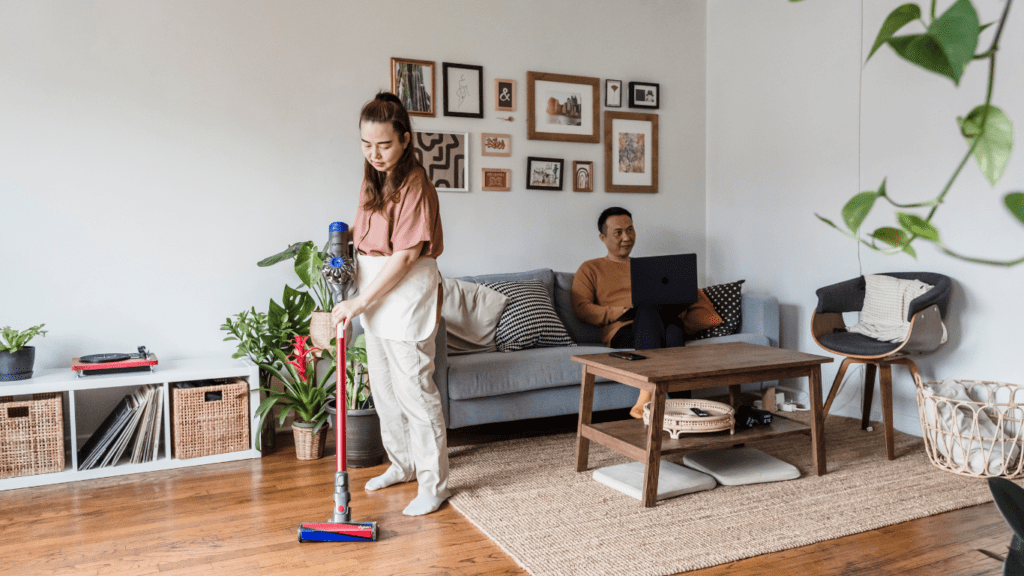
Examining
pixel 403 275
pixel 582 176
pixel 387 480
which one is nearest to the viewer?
pixel 403 275

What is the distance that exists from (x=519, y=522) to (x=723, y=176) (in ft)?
9.86

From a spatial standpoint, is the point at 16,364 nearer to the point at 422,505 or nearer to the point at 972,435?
the point at 422,505

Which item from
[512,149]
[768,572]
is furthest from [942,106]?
[768,572]

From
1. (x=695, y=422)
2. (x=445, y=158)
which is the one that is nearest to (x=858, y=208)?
(x=695, y=422)

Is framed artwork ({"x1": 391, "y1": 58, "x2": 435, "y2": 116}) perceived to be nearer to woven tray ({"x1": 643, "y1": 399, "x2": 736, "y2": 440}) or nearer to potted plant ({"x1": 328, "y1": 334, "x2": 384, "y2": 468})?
potted plant ({"x1": 328, "y1": 334, "x2": 384, "y2": 468})

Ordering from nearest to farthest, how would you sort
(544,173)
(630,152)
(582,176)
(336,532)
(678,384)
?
(336,532) → (678,384) → (544,173) → (582,176) → (630,152)

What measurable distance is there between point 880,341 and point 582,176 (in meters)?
1.87

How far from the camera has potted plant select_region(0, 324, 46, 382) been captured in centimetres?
278

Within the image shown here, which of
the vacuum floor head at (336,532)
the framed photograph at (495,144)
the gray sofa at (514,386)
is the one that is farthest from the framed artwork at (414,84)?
the vacuum floor head at (336,532)

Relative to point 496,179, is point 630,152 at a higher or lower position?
higher

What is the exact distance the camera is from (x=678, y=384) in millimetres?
2477

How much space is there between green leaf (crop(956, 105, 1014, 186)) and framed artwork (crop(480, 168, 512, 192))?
3768mm

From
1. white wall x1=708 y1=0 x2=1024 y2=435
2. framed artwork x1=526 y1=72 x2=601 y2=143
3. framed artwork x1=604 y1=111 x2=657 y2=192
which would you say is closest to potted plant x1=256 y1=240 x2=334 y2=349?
framed artwork x1=526 y1=72 x2=601 y2=143

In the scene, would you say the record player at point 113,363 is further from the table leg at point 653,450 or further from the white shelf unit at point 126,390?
the table leg at point 653,450
